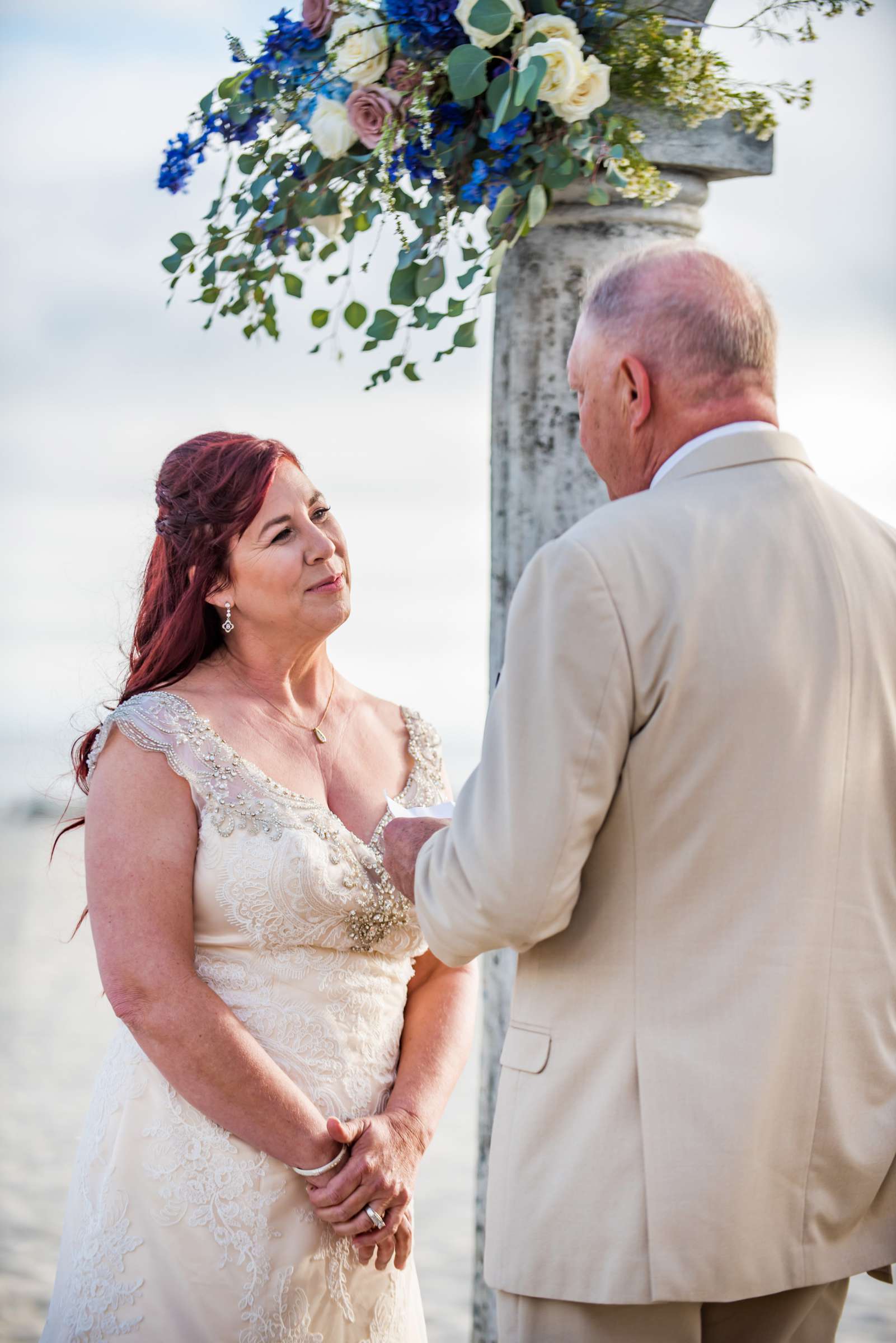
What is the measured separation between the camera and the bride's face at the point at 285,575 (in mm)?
2277

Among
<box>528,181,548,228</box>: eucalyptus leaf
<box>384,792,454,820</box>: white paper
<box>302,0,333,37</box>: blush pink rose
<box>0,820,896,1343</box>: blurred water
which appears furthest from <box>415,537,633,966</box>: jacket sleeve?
<box>0,820,896,1343</box>: blurred water

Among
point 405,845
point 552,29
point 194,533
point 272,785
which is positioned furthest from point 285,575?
point 552,29

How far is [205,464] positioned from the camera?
229 cm

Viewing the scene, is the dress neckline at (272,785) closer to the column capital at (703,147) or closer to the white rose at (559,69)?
the white rose at (559,69)

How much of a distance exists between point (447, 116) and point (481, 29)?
16 centimetres

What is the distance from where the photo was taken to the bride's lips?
7.50 ft

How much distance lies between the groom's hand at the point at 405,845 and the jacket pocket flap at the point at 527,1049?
27cm

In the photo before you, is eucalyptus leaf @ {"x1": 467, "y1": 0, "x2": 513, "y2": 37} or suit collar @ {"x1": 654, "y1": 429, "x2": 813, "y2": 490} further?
eucalyptus leaf @ {"x1": 467, "y1": 0, "x2": 513, "y2": 37}

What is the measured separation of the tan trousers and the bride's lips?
1.21 m

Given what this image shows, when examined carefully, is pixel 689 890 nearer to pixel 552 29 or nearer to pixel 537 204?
pixel 537 204

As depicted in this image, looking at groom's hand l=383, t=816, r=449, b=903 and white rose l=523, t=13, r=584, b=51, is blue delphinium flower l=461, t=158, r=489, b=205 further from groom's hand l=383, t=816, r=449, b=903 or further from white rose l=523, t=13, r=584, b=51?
groom's hand l=383, t=816, r=449, b=903

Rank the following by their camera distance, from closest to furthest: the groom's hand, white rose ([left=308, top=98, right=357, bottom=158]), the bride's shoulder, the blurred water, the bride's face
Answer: the groom's hand < white rose ([left=308, top=98, right=357, bottom=158]) < the bride's face < the bride's shoulder < the blurred water

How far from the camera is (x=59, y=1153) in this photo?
6.66 metres

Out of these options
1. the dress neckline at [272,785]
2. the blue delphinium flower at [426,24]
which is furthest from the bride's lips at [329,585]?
the blue delphinium flower at [426,24]
